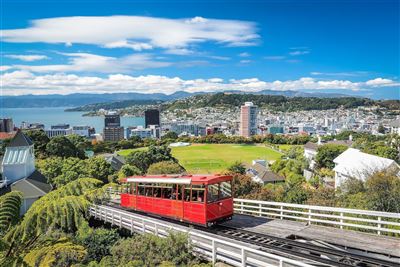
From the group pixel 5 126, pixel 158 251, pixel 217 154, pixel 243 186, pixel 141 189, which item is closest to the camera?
pixel 158 251

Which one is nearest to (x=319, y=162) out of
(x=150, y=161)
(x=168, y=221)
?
(x=150, y=161)

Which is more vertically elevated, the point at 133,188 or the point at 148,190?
the point at 148,190

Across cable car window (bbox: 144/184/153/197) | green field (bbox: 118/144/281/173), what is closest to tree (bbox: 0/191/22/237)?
cable car window (bbox: 144/184/153/197)

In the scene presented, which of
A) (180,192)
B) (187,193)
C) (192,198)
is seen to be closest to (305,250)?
(192,198)

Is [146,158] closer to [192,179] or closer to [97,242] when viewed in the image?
[97,242]

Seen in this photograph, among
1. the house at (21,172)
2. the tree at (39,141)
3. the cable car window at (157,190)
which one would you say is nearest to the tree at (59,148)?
the tree at (39,141)

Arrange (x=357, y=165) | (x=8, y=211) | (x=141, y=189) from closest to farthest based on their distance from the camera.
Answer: (x=8, y=211) → (x=141, y=189) → (x=357, y=165)

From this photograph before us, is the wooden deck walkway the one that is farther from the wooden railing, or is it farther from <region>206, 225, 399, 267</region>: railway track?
<region>206, 225, 399, 267</region>: railway track

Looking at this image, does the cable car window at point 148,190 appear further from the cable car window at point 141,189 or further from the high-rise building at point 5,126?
the high-rise building at point 5,126
